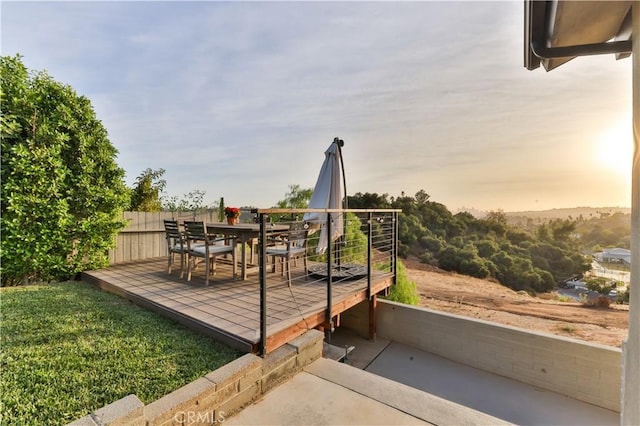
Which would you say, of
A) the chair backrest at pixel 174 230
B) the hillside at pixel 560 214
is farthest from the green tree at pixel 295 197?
the hillside at pixel 560 214

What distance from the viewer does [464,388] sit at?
406 centimetres

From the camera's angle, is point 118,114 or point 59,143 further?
point 118,114

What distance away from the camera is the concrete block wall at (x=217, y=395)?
5.08ft

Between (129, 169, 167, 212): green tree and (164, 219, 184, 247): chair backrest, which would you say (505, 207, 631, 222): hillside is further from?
(129, 169, 167, 212): green tree

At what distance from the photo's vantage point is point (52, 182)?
4.28 m

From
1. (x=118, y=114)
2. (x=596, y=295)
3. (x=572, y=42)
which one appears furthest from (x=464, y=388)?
(x=596, y=295)

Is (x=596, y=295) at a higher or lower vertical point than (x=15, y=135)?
lower

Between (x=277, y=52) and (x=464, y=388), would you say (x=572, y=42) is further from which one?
(x=277, y=52)

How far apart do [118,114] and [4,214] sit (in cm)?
350

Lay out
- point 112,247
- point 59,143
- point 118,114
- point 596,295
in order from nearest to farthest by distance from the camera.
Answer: point 59,143 → point 112,247 → point 118,114 → point 596,295

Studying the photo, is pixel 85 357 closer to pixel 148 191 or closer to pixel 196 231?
pixel 196 231


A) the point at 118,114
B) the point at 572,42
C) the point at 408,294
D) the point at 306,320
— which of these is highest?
the point at 118,114

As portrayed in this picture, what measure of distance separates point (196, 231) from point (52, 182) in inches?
95.9

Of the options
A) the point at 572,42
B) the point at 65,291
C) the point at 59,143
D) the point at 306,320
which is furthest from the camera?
the point at 59,143
